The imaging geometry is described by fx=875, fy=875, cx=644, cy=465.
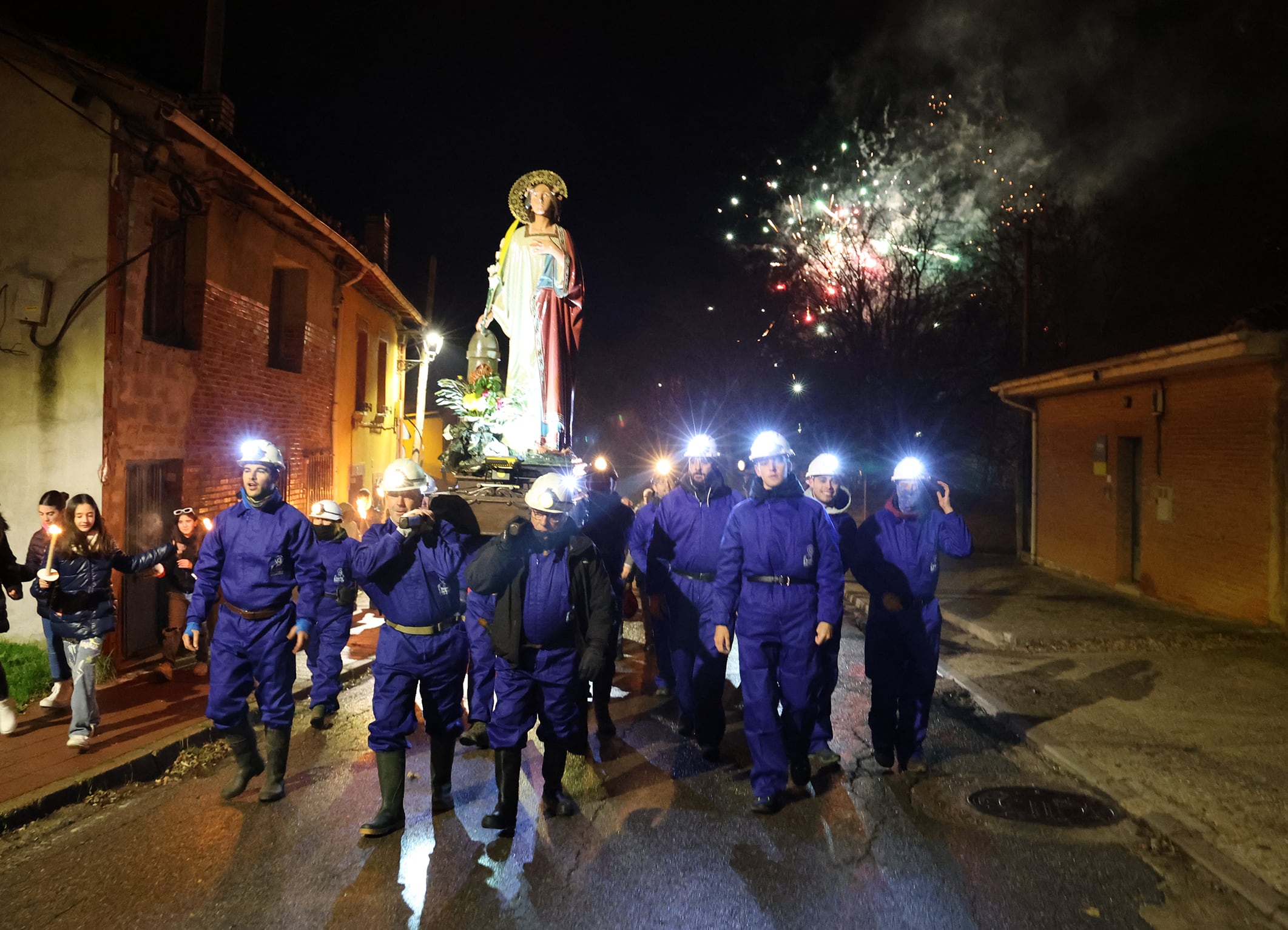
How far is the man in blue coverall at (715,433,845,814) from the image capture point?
16.4 ft

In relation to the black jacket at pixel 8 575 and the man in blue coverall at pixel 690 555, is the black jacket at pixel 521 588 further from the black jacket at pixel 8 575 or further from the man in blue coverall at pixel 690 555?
the black jacket at pixel 8 575

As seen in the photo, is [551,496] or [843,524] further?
[843,524]

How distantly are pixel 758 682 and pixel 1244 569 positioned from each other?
26.6ft

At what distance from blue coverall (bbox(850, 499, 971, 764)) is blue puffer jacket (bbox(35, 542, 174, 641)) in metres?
5.14

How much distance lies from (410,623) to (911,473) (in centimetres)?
322

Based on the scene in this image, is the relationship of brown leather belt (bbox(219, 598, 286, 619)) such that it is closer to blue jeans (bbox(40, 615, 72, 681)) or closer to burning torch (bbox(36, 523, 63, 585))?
burning torch (bbox(36, 523, 63, 585))

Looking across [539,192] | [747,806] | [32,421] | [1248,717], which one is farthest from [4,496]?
[1248,717]

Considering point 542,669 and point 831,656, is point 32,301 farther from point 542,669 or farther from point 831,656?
point 831,656

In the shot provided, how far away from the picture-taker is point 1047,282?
2680 centimetres

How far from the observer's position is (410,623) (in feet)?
15.4

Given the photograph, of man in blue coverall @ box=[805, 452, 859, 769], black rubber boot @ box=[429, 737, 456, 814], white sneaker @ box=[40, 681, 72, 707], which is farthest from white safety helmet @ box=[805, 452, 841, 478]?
white sneaker @ box=[40, 681, 72, 707]

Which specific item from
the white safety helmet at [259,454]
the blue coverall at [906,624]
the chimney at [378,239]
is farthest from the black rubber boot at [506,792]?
the chimney at [378,239]

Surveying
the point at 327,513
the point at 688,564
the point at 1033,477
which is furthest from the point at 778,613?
the point at 1033,477

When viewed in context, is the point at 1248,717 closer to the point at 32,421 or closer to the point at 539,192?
the point at 539,192
